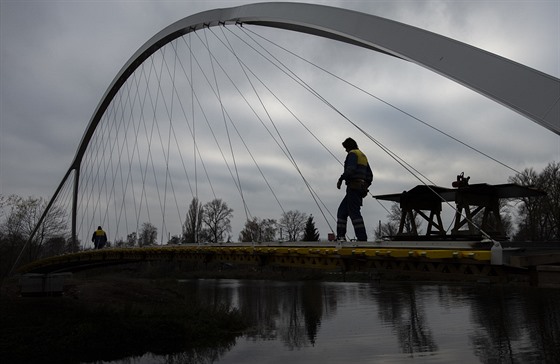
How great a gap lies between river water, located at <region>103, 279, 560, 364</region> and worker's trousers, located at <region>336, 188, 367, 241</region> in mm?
7198

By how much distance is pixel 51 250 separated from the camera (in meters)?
48.9

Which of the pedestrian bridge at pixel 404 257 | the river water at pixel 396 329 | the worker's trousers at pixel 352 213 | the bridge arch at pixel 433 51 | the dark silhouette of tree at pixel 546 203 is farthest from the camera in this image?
the dark silhouette of tree at pixel 546 203

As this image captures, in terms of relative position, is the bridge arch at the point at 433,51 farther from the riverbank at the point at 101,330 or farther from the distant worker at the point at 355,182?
the riverbank at the point at 101,330

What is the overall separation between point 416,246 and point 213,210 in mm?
55518

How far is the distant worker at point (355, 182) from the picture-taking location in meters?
7.80

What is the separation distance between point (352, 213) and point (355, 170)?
0.73 meters

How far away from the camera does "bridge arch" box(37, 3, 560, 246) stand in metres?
6.64

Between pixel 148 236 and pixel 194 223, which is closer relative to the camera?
pixel 194 223

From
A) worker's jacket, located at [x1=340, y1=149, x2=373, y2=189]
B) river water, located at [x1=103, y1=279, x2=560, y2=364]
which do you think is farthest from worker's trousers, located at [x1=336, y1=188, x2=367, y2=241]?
river water, located at [x1=103, y1=279, x2=560, y2=364]

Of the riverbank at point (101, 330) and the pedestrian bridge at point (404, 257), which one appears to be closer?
the pedestrian bridge at point (404, 257)

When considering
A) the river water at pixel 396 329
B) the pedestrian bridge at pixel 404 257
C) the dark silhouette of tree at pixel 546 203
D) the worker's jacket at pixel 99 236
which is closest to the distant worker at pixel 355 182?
the pedestrian bridge at pixel 404 257

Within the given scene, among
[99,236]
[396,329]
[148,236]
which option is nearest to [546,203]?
[396,329]

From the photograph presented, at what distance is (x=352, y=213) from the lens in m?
7.92

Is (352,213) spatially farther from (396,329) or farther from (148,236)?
(148,236)
